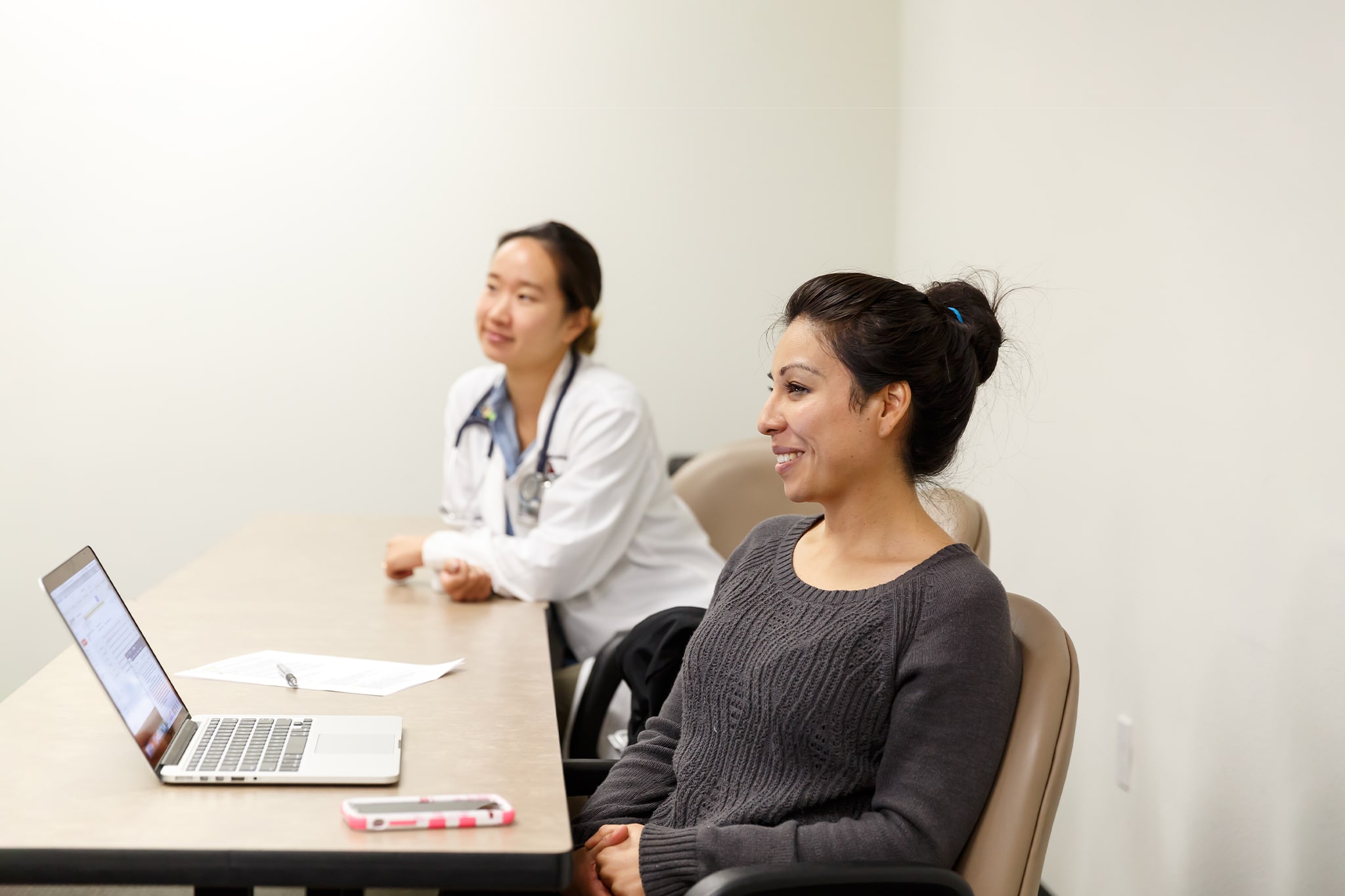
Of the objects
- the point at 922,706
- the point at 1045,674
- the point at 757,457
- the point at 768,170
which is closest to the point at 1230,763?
the point at 1045,674

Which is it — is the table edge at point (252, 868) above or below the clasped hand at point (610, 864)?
above

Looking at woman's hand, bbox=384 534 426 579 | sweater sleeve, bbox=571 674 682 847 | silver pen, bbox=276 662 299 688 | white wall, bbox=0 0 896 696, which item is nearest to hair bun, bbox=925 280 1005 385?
sweater sleeve, bbox=571 674 682 847

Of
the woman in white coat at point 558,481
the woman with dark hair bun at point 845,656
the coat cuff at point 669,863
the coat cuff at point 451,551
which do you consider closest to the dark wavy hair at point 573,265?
the woman in white coat at point 558,481

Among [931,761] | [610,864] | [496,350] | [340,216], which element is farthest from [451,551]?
[340,216]

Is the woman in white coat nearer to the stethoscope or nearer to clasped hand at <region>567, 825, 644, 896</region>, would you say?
the stethoscope

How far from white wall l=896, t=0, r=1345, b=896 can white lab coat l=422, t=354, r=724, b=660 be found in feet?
2.49

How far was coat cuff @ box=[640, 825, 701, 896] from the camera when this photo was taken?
123 cm

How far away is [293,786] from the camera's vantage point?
1.18m

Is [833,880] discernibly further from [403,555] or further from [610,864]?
[403,555]

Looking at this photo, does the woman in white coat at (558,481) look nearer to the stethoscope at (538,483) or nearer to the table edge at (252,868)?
the stethoscope at (538,483)

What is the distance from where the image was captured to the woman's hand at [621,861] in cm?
128

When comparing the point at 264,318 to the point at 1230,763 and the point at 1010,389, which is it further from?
the point at 1230,763

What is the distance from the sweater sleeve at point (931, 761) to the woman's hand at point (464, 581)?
973 millimetres

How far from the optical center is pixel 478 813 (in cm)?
110
